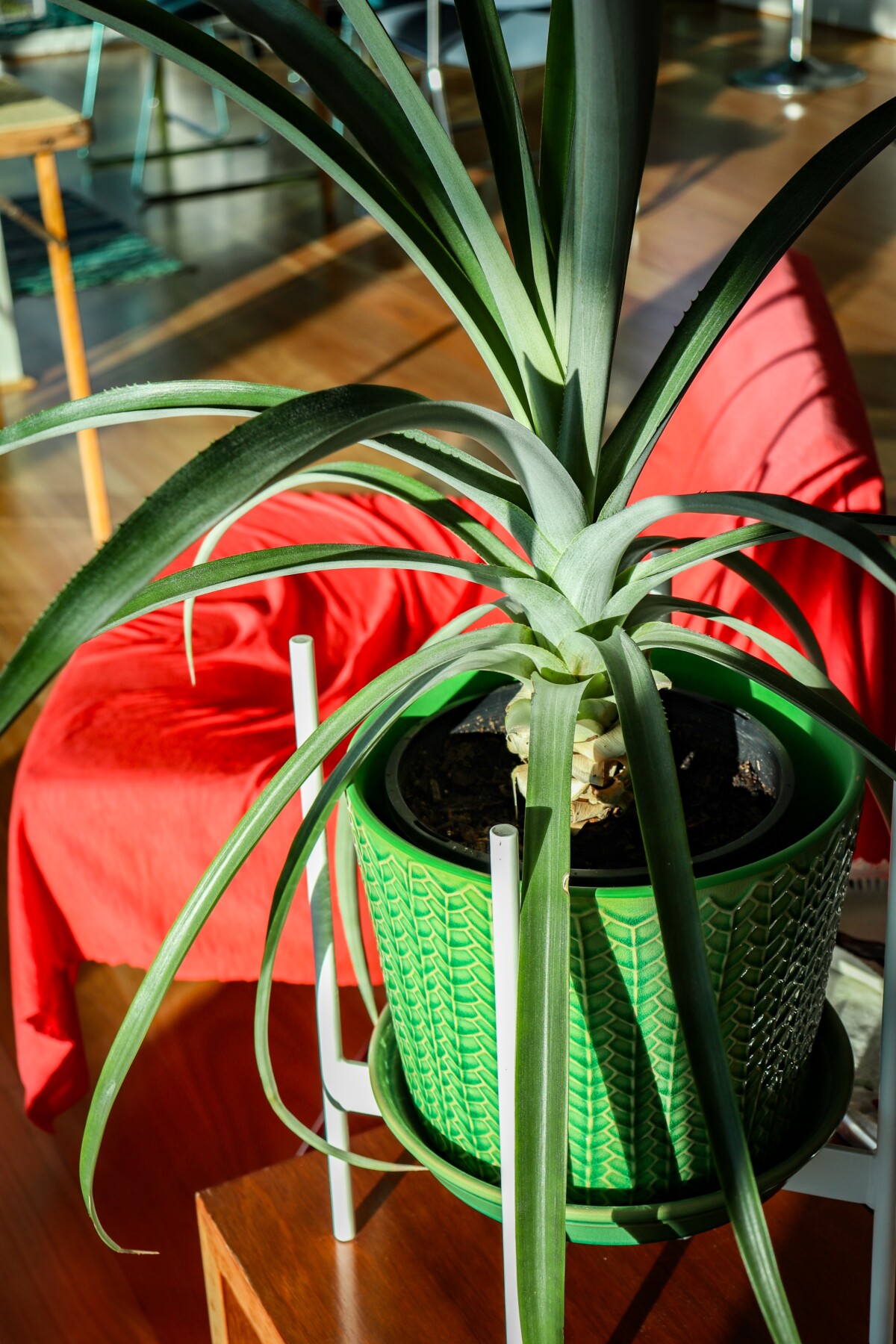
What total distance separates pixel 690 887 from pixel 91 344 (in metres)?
3.68

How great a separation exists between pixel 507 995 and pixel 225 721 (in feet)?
3.57

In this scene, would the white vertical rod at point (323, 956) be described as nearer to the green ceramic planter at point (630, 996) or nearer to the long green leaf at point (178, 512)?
the green ceramic planter at point (630, 996)

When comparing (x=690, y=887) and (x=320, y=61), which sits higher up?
(x=320, y=61)

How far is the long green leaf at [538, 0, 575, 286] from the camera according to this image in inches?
22.5

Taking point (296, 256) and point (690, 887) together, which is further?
point (296, 256)

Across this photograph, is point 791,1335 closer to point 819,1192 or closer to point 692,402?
point 819,1192

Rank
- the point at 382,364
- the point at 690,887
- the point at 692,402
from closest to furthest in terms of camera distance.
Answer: the point at 690,887 < the point at 692,402 < the point at 382,364

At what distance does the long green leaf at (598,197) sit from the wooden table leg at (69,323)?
2.12 m

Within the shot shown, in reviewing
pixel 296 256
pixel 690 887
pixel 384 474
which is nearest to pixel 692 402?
pixel 384 474

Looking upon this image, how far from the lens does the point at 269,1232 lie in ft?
2.68

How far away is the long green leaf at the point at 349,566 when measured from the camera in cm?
58

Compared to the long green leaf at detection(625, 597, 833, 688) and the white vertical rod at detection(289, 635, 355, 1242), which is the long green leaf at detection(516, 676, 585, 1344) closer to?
the long green leaf at detection(625, 597, 833, 688)

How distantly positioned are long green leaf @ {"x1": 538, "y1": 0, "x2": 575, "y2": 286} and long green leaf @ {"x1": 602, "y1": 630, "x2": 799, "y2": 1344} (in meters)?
0.22

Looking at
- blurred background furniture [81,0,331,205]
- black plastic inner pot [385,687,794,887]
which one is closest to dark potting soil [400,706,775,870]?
black plastic inner pot [385,687,794,887]
